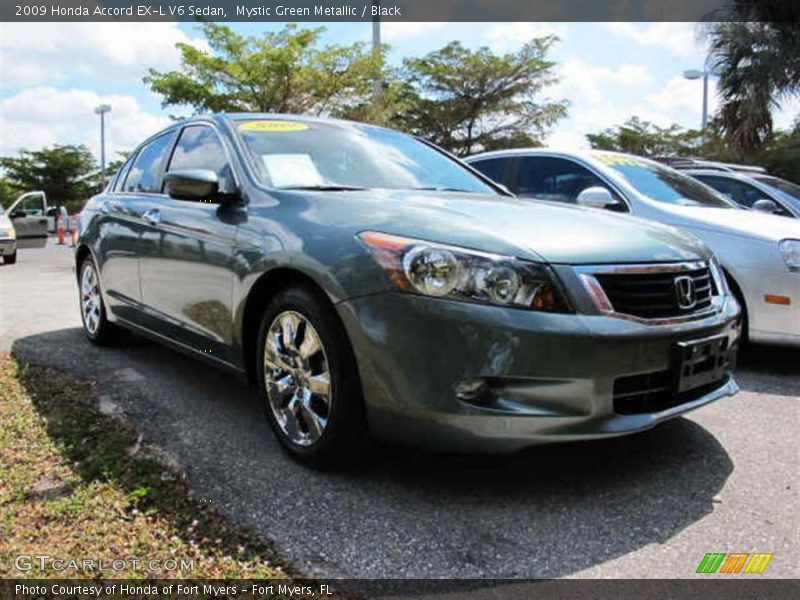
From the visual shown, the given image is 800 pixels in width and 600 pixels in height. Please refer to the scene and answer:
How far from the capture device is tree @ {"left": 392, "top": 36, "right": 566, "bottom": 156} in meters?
30.4

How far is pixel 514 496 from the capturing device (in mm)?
2732

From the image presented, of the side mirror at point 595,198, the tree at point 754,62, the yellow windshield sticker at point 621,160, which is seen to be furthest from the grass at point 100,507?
the tree at point 754,62

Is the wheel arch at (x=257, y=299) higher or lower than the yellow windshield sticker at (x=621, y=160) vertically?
lower

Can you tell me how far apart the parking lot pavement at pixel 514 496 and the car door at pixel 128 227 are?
726mm

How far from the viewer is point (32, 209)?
19766mm

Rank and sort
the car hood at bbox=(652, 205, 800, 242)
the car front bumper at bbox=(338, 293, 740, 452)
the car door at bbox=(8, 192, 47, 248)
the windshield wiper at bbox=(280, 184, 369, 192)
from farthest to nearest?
the car door at bbox=(8, 192, 47, 248) → the car hood at bbox=(652, 205, 800, 242) → the windshield wiper at bbox=(280, 184, 369, 192) → the car front bumper at bbox=(338, 293, 740, 452)

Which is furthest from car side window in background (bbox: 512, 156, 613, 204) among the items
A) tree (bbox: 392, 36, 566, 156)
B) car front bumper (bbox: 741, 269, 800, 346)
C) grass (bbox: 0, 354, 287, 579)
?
tree (bbox: 392, 36, 566, 156)

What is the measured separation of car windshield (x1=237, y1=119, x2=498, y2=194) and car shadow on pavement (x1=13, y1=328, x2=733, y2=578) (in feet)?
4.02

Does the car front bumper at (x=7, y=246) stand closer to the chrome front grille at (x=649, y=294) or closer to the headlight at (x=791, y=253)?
the headlight at (x=791, y=253)

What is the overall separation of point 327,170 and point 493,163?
3082mm

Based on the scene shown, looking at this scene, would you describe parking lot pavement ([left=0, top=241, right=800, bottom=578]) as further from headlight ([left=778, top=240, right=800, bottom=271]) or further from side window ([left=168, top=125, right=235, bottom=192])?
side window ([left=168, top=125, right=235, bottom=192])

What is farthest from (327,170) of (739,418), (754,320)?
(754,320)

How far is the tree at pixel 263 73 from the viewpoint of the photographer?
70.7 feet

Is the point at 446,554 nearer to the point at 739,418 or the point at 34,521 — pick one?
the point at 34,521
